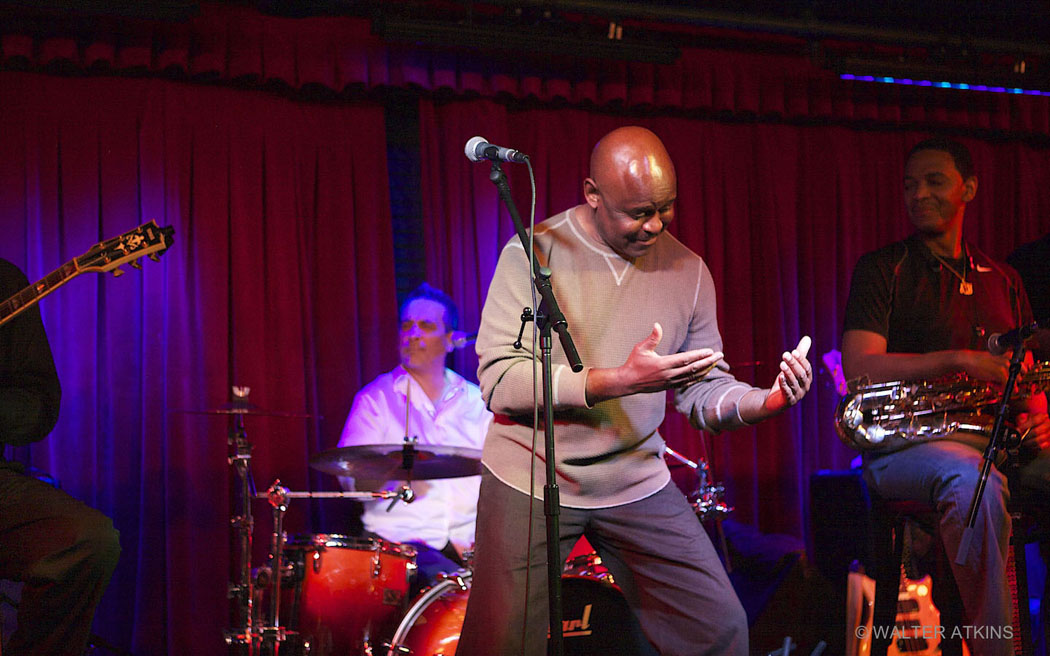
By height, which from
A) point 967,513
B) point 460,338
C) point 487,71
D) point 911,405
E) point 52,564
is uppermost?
point 487,71

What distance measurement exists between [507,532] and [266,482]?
277 centimetres

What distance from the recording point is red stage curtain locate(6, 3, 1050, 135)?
4.95 meters

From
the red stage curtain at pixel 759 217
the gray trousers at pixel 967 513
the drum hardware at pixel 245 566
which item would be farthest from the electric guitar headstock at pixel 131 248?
the gray trousers at pixel 967 513

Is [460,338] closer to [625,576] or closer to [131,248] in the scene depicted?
[131,248]

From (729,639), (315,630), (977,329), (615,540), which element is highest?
(977,329)

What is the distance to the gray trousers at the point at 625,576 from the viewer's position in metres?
2.75

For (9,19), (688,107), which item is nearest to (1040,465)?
(688,107)

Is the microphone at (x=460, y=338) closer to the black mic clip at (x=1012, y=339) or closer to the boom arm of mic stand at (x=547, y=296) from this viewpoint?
the boom arm of mic stand at (x=547, y=296)

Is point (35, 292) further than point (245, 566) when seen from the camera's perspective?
No

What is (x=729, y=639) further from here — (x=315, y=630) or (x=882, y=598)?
(x=315, y=630)

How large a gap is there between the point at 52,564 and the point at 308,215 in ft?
8.00

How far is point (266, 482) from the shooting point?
5203 mm

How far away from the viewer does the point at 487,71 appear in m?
5.60

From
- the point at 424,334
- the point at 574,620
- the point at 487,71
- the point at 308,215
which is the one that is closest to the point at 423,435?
the point at 424,334
